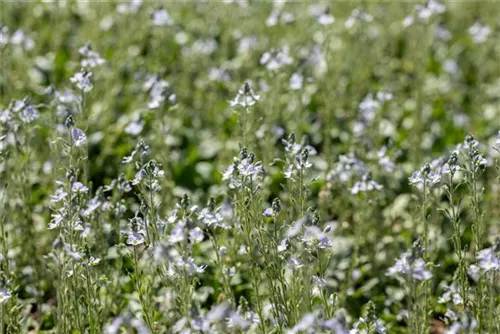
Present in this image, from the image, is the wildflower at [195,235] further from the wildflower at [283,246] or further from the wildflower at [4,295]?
the wildflower at [4,295]

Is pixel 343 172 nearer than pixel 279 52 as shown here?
Yes

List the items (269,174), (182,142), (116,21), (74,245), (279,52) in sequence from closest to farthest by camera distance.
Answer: (74,245) → (279,52) → (269,174) → (182,142) → (116,21)

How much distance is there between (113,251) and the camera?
4.84m

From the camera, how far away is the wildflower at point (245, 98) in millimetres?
4207

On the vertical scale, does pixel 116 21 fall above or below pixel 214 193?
above

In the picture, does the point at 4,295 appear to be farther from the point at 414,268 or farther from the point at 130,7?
the point at 130,7

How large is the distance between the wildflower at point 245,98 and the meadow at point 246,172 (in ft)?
0.05

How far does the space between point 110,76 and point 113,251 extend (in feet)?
6.81

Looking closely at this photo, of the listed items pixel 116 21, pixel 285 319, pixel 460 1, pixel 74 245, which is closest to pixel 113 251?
pixel 74 245

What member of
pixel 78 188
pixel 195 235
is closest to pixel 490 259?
pixel 195 235

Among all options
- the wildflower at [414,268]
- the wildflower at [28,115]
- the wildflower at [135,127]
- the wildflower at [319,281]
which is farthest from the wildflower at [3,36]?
the wildflower at [414,268]

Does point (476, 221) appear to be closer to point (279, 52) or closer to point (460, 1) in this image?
point (279, 52)

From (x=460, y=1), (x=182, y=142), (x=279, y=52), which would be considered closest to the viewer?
(x=279, y=52)

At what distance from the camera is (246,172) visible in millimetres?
3471
